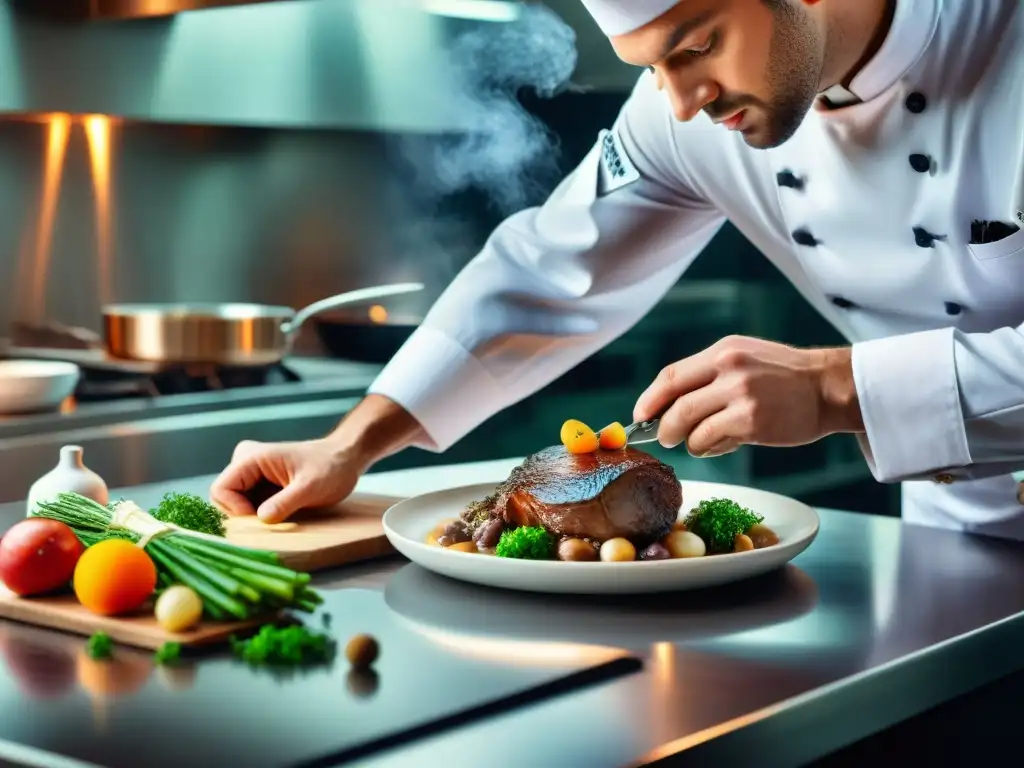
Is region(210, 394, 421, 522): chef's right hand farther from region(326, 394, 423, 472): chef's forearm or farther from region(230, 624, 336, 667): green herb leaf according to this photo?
region(230, 624, 336, 667): green herb leaf

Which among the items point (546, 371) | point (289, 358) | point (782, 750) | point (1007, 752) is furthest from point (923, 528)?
point (289, 358)

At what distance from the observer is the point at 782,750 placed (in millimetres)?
951

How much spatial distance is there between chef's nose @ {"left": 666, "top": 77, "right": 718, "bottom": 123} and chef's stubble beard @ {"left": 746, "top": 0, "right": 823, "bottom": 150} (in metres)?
0.06

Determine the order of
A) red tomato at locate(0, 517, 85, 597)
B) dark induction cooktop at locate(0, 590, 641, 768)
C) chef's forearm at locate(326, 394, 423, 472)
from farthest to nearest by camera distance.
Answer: chef's forearm at locate(326, 394, 423, 472), red tomato at locate(0, 517, 85, 597), dark induction cooktop at locate(0, 590, 641, 768)

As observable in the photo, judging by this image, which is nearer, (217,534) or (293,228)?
(217,534)

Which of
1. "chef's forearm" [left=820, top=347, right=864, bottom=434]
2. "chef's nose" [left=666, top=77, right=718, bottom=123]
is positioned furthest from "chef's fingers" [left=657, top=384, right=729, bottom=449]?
"chef's nose" [left=666, top=77, right=718, bottom=123]

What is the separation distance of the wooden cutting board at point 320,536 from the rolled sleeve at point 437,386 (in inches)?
9.6

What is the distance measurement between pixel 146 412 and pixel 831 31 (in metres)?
1.86

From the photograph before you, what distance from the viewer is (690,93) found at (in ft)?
4.66

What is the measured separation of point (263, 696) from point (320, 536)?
48cm

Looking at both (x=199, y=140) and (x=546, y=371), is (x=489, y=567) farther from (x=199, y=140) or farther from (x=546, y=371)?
(x=199, y=140)

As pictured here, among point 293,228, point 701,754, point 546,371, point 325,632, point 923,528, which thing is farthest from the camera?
point 293,228

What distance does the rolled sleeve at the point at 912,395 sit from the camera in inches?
53.9

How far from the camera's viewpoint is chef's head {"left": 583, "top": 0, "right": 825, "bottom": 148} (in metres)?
1.36
